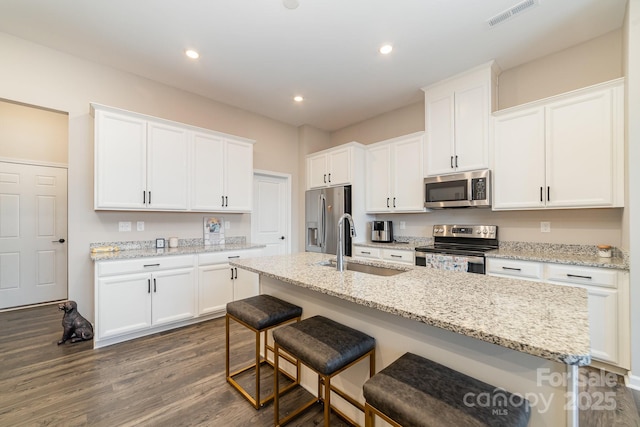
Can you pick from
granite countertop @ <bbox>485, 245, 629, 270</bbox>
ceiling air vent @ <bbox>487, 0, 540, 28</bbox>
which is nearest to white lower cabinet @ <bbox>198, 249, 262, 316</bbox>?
granite countertop @ <bbox>485, 245, 629, 270</bbox>

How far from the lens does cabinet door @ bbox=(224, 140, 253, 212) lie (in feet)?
12.1

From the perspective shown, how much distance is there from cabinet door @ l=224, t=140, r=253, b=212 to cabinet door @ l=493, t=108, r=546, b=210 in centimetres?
315

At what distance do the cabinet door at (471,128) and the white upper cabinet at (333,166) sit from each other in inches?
56.3

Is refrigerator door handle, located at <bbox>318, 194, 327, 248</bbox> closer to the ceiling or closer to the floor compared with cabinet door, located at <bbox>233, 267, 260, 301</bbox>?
closer to the ceiling

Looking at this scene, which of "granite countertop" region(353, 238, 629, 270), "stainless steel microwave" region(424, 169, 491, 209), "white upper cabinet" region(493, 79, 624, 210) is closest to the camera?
"granite countertop" region(353, 238, 629, 270)

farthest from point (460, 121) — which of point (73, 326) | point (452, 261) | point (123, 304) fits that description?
point (73, 326)

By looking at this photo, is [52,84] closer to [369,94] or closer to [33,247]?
[33,247]

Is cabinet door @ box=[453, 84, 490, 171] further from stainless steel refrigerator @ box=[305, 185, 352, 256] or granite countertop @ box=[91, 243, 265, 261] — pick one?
granite countertop @ box=[91, 243, 265, 261]

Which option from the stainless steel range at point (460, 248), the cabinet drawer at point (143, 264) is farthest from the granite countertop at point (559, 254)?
the cabinet drawer at point (143, 264)

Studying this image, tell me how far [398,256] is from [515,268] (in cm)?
127

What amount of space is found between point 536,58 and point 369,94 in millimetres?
1867

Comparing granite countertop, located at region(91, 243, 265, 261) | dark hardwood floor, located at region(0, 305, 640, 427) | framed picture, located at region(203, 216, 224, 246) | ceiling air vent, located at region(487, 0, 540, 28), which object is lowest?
dark hardwood floor, located at region(0, 305, 640, 427)

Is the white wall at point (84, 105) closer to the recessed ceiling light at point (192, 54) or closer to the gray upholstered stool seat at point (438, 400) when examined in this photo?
the recessed ceiling light at point (192, 54)

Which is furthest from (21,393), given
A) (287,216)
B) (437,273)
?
(287,216)
